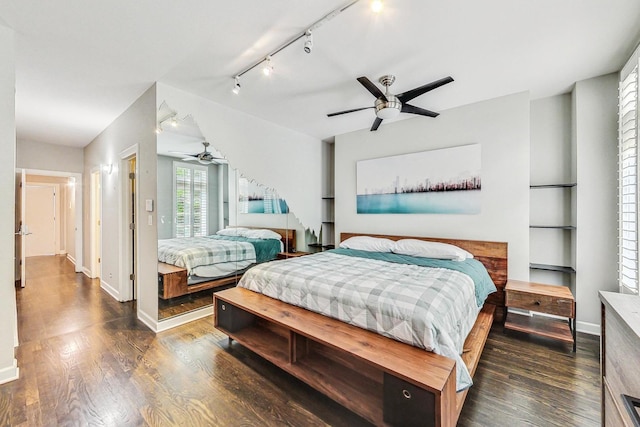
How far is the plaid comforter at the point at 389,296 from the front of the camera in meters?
1.59

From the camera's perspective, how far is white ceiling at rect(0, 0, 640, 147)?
1827 mm

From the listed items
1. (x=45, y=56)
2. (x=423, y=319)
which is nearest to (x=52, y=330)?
(x=45, y=56)

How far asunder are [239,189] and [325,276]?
6.83ft

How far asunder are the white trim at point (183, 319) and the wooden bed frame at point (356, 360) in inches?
30.8

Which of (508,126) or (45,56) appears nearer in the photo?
(45,56)

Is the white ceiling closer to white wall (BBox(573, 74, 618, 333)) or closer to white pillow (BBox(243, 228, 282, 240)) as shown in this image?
white wall (BBox(573, 74, 618, 333))

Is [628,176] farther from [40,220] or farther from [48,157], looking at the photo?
[40,220]

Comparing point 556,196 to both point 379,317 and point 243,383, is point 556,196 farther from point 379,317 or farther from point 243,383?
point 243,383

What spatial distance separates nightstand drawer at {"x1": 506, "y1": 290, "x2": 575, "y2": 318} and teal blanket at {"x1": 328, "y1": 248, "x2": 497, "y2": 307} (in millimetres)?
213

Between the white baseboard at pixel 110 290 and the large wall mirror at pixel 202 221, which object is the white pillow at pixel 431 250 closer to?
the large wall mirror at pixel 202 221

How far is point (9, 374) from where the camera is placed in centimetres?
199

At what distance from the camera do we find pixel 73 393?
1.88 meters

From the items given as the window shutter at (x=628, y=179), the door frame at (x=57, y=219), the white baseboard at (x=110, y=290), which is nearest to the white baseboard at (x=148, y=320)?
the white baseboard at (x=110, y=290)

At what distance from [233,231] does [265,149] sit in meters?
1.30
